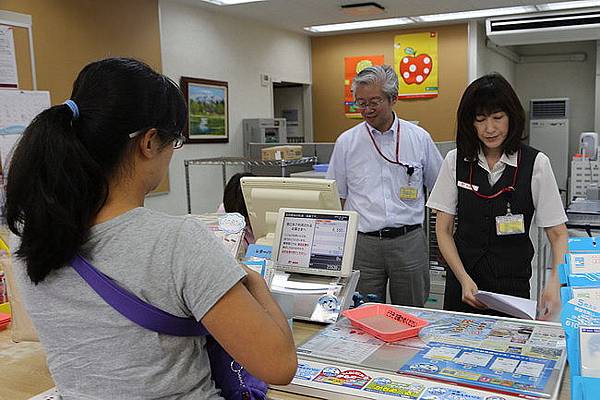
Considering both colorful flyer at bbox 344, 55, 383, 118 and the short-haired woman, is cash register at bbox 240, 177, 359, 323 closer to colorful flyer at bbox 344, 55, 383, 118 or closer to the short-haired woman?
the short-haired woman

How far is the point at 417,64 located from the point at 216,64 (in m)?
2.72

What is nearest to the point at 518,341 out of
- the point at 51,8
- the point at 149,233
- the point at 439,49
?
the point at 149,233

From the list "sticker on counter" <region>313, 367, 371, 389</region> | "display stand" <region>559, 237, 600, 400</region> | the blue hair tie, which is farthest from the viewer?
"sticker on counter" <region>313, 367, 371, 389</region>

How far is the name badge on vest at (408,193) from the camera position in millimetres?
2855

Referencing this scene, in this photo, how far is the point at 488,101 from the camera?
2.09 metres

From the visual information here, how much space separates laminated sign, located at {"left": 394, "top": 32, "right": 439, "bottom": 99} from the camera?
23.8ft

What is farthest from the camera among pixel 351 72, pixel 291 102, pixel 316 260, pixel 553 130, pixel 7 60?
pixel 553 130

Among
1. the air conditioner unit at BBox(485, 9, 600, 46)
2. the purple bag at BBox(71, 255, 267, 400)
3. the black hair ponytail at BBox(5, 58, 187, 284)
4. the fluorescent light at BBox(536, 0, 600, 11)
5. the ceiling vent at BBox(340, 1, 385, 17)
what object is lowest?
the purple bag at BBox(71, 255, 267, 400)

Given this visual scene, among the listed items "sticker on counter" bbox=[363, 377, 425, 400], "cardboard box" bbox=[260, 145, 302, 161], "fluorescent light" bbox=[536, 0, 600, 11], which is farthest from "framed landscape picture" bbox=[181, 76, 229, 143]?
"sticker on counter" bbox=[363, 377, 425, 400]

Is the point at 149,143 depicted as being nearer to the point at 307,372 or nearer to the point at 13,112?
the point at 307,372

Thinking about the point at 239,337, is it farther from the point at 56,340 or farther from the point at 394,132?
the point at 394,132

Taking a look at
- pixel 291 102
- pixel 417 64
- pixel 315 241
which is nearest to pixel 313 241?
pixel 315 241

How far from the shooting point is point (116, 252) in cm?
93

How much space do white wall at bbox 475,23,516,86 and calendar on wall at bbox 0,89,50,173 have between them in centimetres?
522
